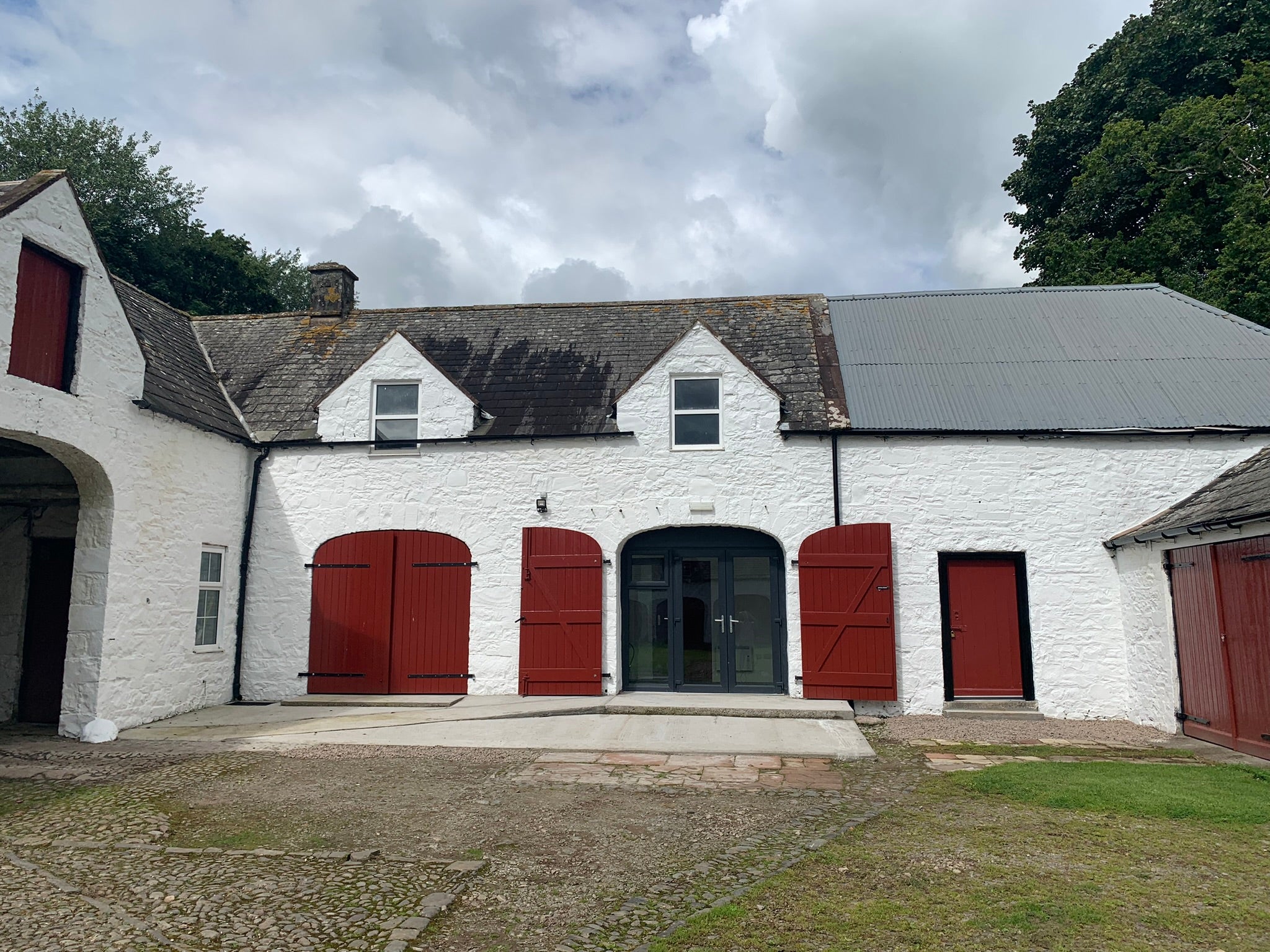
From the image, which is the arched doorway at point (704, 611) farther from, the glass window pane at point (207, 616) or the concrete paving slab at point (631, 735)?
the glass window pane at point (207, 616)

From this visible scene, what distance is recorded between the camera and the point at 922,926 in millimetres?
4852

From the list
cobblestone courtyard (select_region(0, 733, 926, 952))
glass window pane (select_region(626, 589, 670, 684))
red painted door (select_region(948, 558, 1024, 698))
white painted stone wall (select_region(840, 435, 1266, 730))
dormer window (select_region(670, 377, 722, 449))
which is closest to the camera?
cobblestone courtyard (select_region(0, 733, 926, 952))

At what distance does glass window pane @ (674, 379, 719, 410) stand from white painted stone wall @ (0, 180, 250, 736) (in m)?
7.60

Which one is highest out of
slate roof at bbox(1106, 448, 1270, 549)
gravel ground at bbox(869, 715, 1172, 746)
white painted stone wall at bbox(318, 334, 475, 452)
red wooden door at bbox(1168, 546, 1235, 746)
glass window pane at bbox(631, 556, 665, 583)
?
white painted stone wall at bbox(318, 334, 475, 452)

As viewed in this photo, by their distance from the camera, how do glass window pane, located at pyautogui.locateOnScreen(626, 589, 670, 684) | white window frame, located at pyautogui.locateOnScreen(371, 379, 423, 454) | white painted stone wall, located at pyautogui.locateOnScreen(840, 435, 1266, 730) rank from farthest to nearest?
white window frame, located at pyautogui.locateOnScreen(371, 379, 423, 454), glass window pane, located at pyautogui.locateOnScreen(626, 589, 670, 684), white painted stone wall, located at pyautogui.locateOnScreen(840, 435, 1266, 730)

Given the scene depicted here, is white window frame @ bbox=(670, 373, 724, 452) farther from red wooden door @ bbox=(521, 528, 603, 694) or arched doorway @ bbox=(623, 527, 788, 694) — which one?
→ red wooden door @ bbox=(521, 528, 603, 694)

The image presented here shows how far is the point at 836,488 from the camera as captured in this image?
42.8 ft

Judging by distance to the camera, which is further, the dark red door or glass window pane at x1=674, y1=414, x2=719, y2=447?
glass window pane at x1=674, y1=414, x2=719, y2=447

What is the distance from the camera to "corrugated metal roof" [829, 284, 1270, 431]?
1301cm

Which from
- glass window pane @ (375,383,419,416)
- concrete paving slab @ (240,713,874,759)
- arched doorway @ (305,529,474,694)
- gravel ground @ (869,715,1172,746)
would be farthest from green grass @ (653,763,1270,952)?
glass window pane @ (375,383,419,416)

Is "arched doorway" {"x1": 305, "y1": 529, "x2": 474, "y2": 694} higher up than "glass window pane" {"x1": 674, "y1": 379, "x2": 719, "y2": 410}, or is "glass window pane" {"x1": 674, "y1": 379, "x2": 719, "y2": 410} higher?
"glass window pane" {"x1": 674, "y1": 379, "x2": 719, "y2": 410}

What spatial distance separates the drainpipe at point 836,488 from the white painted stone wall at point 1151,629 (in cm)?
412

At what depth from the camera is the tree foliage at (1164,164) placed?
20.6m

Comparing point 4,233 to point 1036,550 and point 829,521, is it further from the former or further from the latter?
point 1036,550
